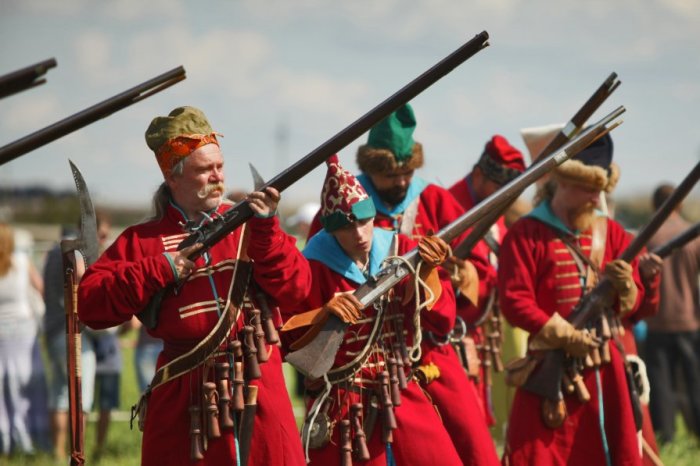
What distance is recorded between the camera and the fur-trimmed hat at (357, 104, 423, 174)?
25.3 ft

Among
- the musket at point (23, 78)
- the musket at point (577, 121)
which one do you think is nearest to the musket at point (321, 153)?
the musket at point (577, 121)

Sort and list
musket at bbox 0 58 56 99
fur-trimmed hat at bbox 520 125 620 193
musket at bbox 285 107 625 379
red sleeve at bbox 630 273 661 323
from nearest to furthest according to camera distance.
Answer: musket at bbox 0 58 56 99
musket at bbox 285 107 625 379
fur-trimmed hat at bbox 520 125 620 193
red sleeve at bbox 630 273 661 323

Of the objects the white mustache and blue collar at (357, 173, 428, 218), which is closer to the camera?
the white mustache

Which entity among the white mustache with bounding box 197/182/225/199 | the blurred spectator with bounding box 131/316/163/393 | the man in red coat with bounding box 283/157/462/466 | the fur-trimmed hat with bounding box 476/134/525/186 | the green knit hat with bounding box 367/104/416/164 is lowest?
→ the man in red coat with bounding box 283/157/462/466

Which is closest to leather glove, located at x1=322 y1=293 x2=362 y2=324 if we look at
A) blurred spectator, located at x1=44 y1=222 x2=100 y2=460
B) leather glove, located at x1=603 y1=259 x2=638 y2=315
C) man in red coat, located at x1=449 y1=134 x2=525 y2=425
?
leather glove, located at x1=603 y1=259 x2=638 y2=315

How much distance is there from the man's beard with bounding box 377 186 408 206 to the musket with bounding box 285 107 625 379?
1355 mm

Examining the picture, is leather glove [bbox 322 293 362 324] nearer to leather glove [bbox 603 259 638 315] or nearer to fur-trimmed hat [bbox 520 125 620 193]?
fur-trimmed hat [bbox 520 125 620 193]

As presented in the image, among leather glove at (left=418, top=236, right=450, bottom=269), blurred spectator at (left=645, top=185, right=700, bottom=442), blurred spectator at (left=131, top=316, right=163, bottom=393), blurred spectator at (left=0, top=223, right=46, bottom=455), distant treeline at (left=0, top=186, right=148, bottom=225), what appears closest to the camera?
leather glove at (left=418, top=236, right=450, bottom=269)

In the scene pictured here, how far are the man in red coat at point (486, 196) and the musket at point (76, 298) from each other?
367 centimetres

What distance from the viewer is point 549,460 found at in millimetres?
7332

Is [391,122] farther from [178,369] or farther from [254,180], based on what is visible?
[178,369]

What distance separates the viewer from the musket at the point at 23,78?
3996 millimetres

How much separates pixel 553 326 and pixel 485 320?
1.71m

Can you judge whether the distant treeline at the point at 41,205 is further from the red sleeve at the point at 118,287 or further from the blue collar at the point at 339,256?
the red sleeve at the point at 118,287
